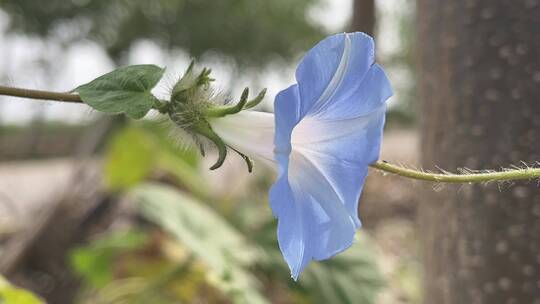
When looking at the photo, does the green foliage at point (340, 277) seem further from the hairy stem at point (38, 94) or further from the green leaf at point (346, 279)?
the hairy stem at point (38, 94)

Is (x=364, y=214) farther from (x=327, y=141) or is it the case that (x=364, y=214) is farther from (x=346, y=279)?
(x=327, y=141)

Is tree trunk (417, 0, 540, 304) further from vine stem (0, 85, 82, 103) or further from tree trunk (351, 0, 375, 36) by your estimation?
tree trunk (351, 0, 375, 36)

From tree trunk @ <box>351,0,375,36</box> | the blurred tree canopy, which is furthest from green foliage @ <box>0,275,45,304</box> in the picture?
the blurred tree canopy

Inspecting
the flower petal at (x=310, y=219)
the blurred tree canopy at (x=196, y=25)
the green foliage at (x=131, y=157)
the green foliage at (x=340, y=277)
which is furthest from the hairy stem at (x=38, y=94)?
the blurred tree canopy at (x=196, y=25)

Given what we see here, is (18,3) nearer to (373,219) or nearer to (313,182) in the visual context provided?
(373,219)

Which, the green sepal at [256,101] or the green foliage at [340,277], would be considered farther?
the green foliage at [340,277]

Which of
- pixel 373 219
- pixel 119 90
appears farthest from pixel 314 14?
pixel 119 90
